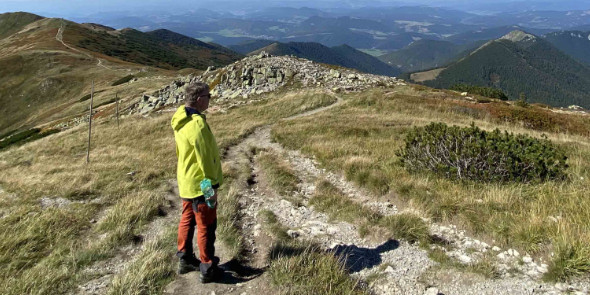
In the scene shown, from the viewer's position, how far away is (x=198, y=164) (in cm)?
463

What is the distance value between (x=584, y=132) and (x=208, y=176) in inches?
1110

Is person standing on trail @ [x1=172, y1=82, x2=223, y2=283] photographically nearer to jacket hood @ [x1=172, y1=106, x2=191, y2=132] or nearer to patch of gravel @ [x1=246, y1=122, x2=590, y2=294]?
jacket hood @ [x1=172, y1=106, x2=191, y2=132]

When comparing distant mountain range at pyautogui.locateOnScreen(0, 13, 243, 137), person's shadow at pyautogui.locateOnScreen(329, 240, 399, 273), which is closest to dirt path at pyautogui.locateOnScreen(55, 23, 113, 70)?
distant mountain range at pyautogui.locateOnScreen(0, 13, 243, 137)

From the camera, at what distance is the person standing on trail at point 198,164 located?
4.50 metres

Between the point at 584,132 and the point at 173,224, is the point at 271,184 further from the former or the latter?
the point at 584,132

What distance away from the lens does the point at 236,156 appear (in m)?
14.6

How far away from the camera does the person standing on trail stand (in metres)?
4.50

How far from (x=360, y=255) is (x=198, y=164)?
10.2 ft

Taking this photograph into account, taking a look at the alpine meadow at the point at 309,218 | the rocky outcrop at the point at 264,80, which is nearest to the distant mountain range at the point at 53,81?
the rocky outcrop at the point at 264,80

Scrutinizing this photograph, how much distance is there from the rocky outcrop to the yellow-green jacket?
95.6 feet

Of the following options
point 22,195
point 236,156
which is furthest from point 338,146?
point 22,195

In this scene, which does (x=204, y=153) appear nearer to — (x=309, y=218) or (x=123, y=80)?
(x=309, y=218)

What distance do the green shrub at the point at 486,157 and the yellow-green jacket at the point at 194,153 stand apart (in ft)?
20.0

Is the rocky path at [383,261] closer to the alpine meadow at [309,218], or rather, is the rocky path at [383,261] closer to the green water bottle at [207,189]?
the alpine meadow at [309,218]
